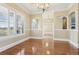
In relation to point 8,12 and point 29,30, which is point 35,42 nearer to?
point 29,30

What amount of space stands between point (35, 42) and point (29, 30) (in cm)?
64

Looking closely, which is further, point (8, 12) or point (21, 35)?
point (21, 35)

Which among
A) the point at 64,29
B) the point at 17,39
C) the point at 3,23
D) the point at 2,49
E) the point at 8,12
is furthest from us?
the point at 64,29

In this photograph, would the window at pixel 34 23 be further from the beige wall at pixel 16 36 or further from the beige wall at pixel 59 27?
the beige wall at pixel 59 27

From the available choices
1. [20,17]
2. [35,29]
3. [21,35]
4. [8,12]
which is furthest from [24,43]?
[8,12]

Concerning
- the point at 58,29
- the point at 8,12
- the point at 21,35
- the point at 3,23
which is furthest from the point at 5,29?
the point at 58,29

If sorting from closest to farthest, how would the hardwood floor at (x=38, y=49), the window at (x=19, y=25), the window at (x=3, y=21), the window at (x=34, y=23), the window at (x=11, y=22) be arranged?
1. the hardwood floor at (x=38, y=49)
2. the window at (x=3, y=21)
3. the window at (x=11, y=22)
4. the window at (x=19, y=25)
5. the window at (x=34, y=23)

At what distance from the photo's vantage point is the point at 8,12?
448 centimetres

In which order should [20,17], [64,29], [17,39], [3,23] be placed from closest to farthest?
[3,23] → [17,39] → [20,17] → [64,29]

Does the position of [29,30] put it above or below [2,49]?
above

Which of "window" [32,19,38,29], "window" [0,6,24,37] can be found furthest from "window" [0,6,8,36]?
"window" [32,19,38,29]

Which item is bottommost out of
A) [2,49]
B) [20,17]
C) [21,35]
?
[2,49]

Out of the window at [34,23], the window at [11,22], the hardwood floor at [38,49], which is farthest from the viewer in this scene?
the window at [34,23]

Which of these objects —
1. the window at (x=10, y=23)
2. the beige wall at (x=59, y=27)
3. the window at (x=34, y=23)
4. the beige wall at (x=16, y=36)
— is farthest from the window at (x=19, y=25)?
the beige wall at (x=59, y=27)
